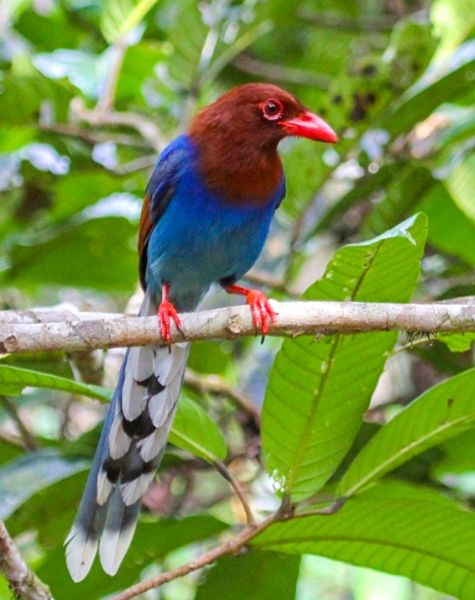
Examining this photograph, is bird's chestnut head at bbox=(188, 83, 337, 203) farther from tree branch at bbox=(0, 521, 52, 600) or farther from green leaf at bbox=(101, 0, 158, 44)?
tree branch at bbox=(0, 521, 52, 600)

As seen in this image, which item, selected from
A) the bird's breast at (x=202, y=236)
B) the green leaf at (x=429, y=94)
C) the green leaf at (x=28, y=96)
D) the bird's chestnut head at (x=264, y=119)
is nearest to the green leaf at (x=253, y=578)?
the bird's breast at (x=202, y=236)

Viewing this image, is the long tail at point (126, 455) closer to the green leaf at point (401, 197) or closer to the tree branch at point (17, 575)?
the tree branch at point (17, 575)

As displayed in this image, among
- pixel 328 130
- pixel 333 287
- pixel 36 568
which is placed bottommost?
pixel 36 568

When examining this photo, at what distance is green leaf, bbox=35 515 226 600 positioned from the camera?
11.5 ft

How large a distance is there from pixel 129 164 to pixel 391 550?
2916 mm

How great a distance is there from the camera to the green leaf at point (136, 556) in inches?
138

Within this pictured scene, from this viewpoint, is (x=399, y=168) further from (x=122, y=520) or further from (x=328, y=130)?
(x=122, y=520)

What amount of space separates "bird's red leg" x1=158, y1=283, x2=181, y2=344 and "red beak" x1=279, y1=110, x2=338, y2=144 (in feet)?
2.65

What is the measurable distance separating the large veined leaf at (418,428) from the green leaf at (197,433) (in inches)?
16.5

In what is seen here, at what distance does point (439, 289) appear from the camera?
471cm

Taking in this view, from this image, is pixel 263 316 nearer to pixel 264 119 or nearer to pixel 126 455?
pixel 126 455

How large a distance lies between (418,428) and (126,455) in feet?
3.71

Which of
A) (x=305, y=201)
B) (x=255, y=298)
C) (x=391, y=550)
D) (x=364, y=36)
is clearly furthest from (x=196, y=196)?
(x=364, y=36)

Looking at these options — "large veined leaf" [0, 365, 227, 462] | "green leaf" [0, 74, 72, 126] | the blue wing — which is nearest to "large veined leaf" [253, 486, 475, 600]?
"large veined leaf" [0, 365, 227, 462]
